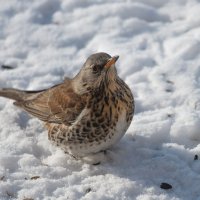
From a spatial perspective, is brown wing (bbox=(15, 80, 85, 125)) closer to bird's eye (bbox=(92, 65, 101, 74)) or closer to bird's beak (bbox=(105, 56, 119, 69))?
bird's eye (bbox=(92, 65, 101, 74))

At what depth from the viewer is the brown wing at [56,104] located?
6039 millimetres

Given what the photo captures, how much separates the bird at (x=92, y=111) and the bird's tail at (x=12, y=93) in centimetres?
73

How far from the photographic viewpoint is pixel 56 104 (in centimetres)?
633

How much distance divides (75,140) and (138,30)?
2.95 meters

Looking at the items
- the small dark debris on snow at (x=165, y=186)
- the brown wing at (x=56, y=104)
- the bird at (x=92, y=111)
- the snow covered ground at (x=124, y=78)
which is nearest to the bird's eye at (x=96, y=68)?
the bird at (x=92, y=111)

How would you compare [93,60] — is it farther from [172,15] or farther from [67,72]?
[172,15]

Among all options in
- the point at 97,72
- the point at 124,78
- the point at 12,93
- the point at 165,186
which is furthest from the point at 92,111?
the point at 124,78

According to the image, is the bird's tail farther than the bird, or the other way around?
the bird's tail

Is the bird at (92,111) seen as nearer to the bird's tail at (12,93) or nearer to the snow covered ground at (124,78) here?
the snow covered ground at (124,78)

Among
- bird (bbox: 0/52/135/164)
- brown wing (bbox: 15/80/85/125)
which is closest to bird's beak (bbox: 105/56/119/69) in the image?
bird (bbox: 0/52/135/164)

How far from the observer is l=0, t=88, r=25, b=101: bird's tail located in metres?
6.87

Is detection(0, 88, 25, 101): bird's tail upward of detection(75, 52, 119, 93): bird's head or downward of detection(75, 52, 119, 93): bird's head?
upward

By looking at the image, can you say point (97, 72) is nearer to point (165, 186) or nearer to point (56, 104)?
point (56, 104)

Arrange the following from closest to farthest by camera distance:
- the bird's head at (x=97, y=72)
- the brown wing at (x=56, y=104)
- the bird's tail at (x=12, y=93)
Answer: the bird's head at (x=97, y=72)
the brown wing at (x=56, y=104)
the bird's tail at (x=12, y=93)
